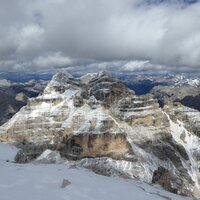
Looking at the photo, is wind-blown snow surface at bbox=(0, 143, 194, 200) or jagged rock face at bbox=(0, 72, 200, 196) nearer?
wind-blown snow surface at bbox=(0, 143, 194, 200)

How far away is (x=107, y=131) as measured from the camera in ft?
476

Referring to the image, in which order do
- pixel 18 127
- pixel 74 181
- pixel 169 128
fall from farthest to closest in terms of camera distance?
1. pixel 169 128
2. pixel 18 127
3. pixel 74 181

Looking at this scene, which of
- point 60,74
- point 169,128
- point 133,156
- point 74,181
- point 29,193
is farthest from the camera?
point 60,74

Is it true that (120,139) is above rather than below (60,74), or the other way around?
below

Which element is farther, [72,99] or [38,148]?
[72,99]

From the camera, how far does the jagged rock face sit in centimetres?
13838

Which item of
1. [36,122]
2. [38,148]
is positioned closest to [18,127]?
[36,122]

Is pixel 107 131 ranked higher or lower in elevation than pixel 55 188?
lower

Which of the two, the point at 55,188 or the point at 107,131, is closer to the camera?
the point at 55,188

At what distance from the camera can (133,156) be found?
13588cm

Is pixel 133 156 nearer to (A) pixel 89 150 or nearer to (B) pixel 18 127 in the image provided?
(A) pixel 89 150

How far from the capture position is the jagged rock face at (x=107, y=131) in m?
138

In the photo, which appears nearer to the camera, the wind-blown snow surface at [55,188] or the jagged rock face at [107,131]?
the wind-blown snow surface at [55,188]

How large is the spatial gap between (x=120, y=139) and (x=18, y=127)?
40995 mm
